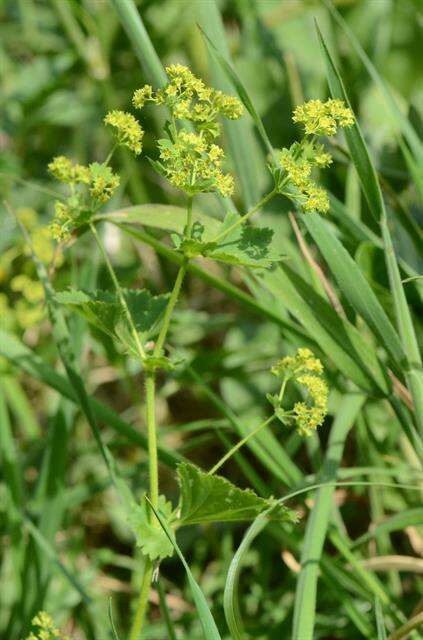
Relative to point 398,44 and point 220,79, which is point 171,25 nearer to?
point 398,44

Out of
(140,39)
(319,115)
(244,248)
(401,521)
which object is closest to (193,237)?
(244,248)

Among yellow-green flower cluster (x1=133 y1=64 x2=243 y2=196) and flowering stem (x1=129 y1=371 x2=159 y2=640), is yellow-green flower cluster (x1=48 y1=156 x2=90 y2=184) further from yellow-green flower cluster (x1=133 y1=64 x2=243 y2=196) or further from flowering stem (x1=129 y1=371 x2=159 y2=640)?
flowering stem (x1=129 y1=371 x2=159 y2=640)

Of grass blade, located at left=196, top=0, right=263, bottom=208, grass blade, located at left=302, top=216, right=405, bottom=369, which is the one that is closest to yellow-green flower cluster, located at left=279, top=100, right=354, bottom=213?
grass blade, located at left=302, top=216, right=405, bottom=369

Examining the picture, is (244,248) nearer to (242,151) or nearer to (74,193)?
(74,193)

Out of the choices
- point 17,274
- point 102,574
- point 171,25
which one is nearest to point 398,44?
point 171,25

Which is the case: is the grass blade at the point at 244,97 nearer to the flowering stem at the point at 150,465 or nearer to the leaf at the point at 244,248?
the leaf at the point at 244,248
